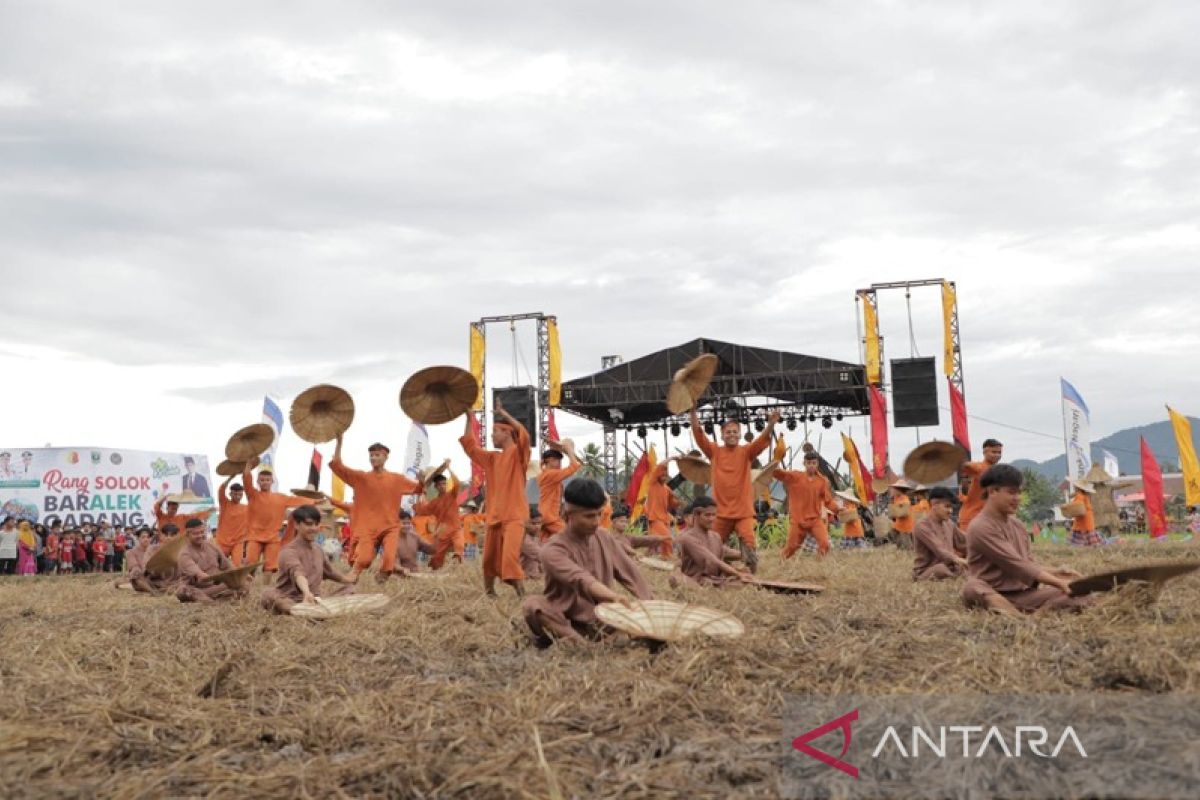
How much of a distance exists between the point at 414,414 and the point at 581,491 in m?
3.83

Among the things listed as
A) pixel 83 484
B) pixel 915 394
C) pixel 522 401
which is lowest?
pixel 83 484

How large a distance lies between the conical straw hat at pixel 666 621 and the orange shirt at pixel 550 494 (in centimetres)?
532

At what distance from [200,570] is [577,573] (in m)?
5.02

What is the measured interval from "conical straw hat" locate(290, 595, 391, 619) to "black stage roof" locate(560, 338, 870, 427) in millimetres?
17481

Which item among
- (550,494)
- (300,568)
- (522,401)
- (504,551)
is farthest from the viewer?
(522,401)

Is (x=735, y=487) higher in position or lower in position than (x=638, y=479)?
lower

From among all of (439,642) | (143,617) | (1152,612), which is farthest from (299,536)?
(1152,612)

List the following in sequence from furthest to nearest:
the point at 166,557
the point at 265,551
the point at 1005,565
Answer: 1. the point at 265,551
2. the point at 166,557
3. the point at 1005,565

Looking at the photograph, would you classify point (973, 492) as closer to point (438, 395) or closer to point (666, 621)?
point (438, 395)

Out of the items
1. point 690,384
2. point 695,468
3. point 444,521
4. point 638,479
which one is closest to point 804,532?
point 695,468

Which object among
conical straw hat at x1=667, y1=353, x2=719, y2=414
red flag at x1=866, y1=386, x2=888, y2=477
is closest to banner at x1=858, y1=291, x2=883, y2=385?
red flag at x1=866, y1=386, x2=888, y2=477

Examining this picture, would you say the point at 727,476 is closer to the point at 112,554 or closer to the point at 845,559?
the point at 845,559

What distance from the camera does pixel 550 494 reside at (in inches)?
429

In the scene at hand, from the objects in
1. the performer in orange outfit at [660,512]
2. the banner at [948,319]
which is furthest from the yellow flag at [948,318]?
the performer in orange outfit at [660,512]
